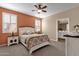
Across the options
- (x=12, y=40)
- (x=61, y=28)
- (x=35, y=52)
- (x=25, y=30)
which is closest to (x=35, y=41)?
(x=35, y=52)

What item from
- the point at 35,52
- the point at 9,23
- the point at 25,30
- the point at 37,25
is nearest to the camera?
the point at 35,52

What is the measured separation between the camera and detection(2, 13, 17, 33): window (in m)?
5.53

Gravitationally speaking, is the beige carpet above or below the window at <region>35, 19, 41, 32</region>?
below

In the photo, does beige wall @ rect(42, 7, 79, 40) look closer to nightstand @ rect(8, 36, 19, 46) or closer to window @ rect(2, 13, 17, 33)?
nightstand @ rect(8, 36, 19, 46)

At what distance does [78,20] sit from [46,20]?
197cm

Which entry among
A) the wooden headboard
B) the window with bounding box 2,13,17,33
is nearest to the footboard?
the wooden headboard

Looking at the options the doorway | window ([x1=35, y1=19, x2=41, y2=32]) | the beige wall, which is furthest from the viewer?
window ([x1=35, y1=19, x2=41, y2=32])

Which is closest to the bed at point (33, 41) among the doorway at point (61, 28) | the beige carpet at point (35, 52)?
the beige carpet at point (35, 52)

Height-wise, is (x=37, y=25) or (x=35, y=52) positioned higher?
(x=37, y=25)

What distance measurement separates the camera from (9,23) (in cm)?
585

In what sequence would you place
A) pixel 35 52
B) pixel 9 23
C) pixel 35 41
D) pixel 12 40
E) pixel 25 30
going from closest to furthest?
pixel 35 52 → pixel 35 41 → pixel 12 40 → pixel 9 23 → pixel 25 30

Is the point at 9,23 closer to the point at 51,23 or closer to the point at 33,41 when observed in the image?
the point at 33,41

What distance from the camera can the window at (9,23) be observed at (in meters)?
5.53

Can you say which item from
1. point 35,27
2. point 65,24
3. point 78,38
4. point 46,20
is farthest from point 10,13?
point 78,38
